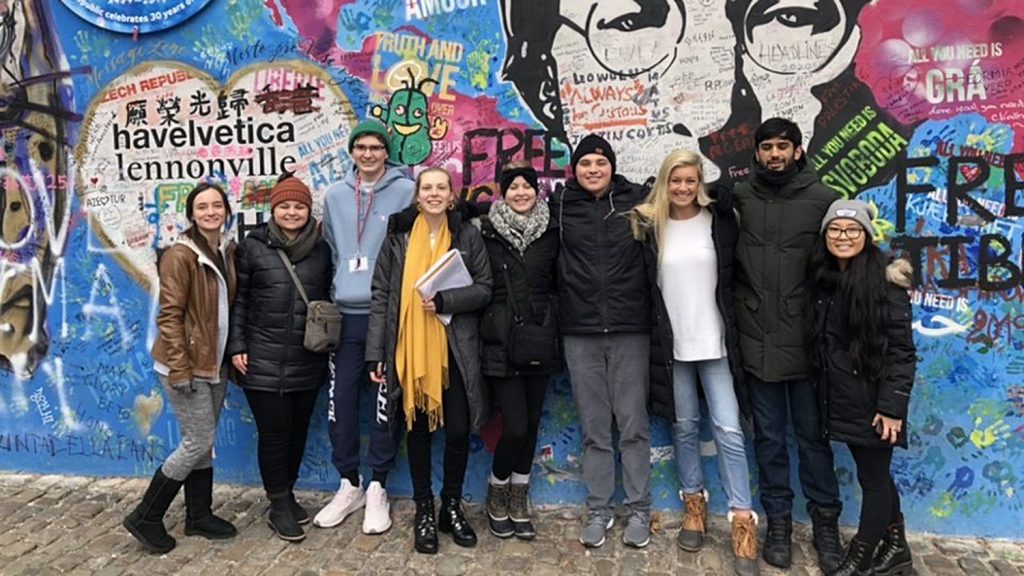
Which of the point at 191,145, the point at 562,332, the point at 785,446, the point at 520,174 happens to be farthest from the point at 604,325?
the point at 191,145

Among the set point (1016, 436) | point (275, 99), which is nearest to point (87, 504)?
point (275, 99)

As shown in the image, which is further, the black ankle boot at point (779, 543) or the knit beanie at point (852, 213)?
the black ankle boot at point (779, 543)

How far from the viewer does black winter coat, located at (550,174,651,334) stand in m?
3.71

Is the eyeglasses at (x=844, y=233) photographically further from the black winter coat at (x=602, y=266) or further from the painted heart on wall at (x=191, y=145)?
the painted heart on wall at (x=191, y=145)

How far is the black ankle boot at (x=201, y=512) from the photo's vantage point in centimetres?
407

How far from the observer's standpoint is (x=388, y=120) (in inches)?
175

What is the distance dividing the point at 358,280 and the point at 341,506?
136cm

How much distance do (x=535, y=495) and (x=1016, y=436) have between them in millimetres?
2712

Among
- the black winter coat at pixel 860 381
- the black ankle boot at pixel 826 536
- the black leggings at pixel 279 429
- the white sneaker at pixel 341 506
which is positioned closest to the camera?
the black winter coat at pixel 860 381

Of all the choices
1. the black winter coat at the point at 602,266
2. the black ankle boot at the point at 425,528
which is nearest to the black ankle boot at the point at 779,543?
the black winter coat at the point at 602,266

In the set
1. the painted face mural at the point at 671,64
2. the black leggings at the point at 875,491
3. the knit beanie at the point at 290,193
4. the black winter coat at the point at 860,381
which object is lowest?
the black leggings at the point at 875,491

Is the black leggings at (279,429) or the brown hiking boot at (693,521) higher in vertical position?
the black leggings at (279,429)

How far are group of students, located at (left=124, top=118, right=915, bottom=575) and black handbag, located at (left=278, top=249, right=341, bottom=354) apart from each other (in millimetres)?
38

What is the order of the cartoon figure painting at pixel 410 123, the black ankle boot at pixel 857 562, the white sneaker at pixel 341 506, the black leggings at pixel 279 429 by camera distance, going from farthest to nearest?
1. the cartoon figure painting at pixel 410 123
2. the white sneaker at pixel 341 506
3. the black leggings at pixel 279 429
4. the black ankle boot at pixel 857 562
